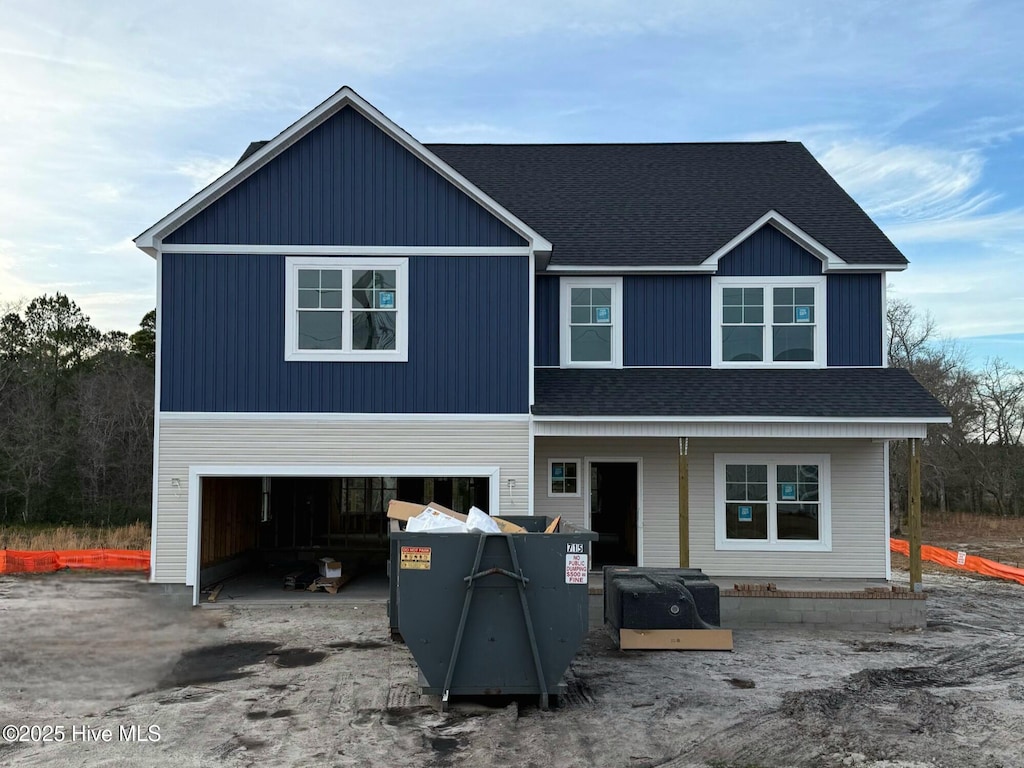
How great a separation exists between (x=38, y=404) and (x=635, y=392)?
28285 mm

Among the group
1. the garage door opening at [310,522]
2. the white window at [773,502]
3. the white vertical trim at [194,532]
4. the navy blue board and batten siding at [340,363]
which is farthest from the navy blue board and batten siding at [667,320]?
the white vertical trim at [194,532]

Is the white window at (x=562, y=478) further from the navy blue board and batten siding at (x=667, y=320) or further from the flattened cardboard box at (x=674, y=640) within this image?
the flattened cardboard box at (x=674, y=640)

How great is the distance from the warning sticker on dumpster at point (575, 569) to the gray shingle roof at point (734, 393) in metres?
5.26

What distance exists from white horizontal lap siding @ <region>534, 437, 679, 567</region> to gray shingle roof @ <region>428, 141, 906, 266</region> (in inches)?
128

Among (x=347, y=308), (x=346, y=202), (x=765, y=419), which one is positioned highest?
(x=346, y=202)

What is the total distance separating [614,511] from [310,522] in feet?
22.7

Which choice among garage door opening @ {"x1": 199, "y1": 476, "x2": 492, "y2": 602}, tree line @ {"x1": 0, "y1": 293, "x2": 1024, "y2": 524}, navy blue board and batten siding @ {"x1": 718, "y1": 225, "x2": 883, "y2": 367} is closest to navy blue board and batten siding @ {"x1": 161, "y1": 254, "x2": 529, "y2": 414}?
garage door opening @ {"x1": 199, "y1": 476, "x2": 492, "y2": 602}

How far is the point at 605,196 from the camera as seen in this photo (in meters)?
17.7

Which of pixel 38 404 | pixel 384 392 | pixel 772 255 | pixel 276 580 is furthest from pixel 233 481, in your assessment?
pixel 38 404

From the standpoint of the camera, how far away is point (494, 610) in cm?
831

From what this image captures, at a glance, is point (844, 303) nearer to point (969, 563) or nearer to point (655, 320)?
point (655, 320)

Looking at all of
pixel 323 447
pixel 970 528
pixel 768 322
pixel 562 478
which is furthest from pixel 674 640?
pixel 970 528

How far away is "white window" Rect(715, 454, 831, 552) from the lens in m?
14.9

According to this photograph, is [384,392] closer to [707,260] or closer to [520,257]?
[520,257]
